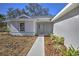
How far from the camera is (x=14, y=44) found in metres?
4.67

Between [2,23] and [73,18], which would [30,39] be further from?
[73,18]

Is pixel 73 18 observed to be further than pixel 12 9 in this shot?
Yes

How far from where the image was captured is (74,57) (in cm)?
406

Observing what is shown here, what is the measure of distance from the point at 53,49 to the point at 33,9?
1040 mm

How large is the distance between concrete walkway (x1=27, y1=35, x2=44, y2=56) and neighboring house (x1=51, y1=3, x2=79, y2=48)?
1.30ft

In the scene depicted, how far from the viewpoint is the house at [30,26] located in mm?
4543

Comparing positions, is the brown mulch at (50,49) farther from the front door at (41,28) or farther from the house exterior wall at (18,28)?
the house exterior wall at (18,28)

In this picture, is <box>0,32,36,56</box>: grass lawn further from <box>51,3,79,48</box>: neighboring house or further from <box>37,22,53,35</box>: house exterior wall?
<box>51,3,79,48</box>: neighboring house

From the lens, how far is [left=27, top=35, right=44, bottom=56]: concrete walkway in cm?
461

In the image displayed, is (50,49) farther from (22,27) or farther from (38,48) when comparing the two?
(22,27)

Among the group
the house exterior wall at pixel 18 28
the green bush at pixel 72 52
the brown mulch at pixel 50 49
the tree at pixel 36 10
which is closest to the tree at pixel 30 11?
the tree at pixel 36 10

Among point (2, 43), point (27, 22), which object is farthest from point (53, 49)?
point (2, 43)

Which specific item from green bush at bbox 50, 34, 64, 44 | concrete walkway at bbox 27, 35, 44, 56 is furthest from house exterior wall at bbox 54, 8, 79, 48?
concrete walkway at bbox 27, 35, 44, 56

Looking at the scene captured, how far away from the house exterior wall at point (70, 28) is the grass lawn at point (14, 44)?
31.3 inches
